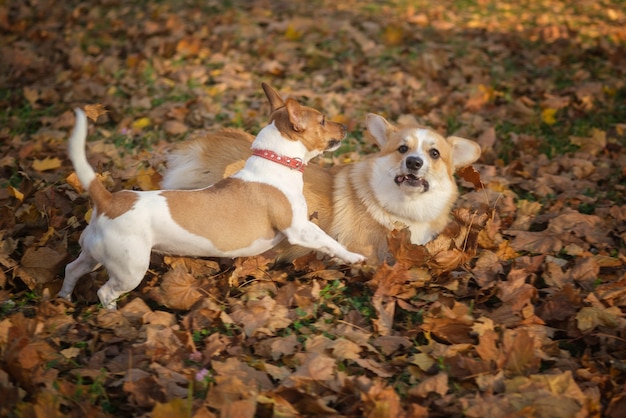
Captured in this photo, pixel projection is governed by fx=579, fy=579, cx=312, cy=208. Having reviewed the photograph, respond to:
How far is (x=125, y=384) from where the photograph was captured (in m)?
2.46

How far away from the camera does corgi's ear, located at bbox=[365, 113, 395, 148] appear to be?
402cm

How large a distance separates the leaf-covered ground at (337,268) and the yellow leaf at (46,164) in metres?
0.01

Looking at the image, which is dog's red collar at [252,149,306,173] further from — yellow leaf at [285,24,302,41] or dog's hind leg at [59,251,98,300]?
yellow leaf at [285,24,302,41]

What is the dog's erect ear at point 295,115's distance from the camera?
3.27 metres

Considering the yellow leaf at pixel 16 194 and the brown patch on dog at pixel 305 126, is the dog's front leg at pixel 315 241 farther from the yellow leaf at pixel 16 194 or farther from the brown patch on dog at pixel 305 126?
the yellow leaf at pixel 16 194

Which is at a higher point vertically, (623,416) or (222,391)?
(623,416)

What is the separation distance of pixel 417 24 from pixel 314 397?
23.6ft

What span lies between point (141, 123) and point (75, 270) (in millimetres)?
2748

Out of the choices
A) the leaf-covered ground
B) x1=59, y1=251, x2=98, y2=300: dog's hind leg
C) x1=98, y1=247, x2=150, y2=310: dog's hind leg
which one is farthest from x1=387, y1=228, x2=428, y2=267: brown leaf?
x1=59, y1=251, x2=98, y2=300: dog's hind leg

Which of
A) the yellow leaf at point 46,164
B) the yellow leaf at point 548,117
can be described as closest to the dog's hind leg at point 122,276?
the yellow leaf at point 46,164

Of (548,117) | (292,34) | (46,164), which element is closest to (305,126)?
(46,164)

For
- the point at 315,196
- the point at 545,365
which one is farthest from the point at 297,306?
the point at 545,365

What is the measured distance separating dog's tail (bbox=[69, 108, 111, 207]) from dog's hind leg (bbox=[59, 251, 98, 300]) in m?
0.36

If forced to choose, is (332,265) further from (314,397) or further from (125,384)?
(125,384)
